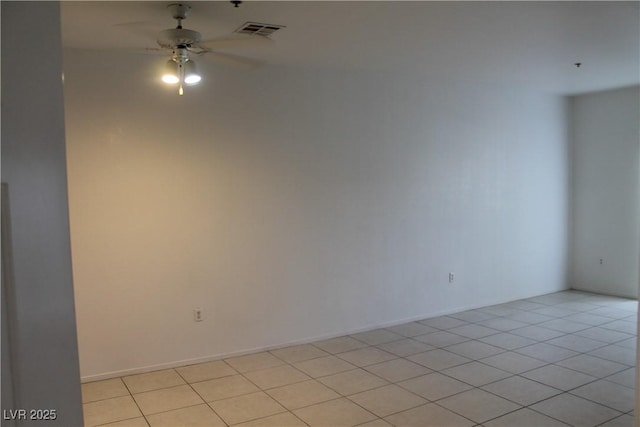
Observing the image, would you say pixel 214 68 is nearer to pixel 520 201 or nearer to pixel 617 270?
pixel 520 201

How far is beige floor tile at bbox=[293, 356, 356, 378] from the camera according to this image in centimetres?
391

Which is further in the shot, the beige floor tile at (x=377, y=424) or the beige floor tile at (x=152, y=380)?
the beige floor tile at (x=152, y=380)

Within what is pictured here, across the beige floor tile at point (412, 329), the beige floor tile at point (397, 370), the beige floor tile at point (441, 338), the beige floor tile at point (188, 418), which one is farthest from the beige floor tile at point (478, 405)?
the beige floor tile at point (188, 418)

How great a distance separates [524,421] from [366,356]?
1.54 m

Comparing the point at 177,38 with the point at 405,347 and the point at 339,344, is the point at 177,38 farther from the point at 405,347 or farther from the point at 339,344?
the point at 405,347

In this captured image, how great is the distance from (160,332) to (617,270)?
5.83 meters

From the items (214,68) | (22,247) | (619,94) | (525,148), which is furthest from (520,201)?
(22,247)

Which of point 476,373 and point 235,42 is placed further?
point 476,373

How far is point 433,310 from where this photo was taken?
5.50 metres

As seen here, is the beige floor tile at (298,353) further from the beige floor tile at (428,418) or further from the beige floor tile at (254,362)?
the beige floor tile at (428,418)

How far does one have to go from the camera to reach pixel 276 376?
384cm

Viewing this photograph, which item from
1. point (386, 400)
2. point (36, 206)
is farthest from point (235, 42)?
point (386, 400)

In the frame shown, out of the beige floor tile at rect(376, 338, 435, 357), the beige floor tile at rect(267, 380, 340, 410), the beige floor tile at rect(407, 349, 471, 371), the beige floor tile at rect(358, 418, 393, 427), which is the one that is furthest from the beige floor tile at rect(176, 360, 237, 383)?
the beige floor tile at rect(407, 349, 471, 371)

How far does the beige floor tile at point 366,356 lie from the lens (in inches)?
163
